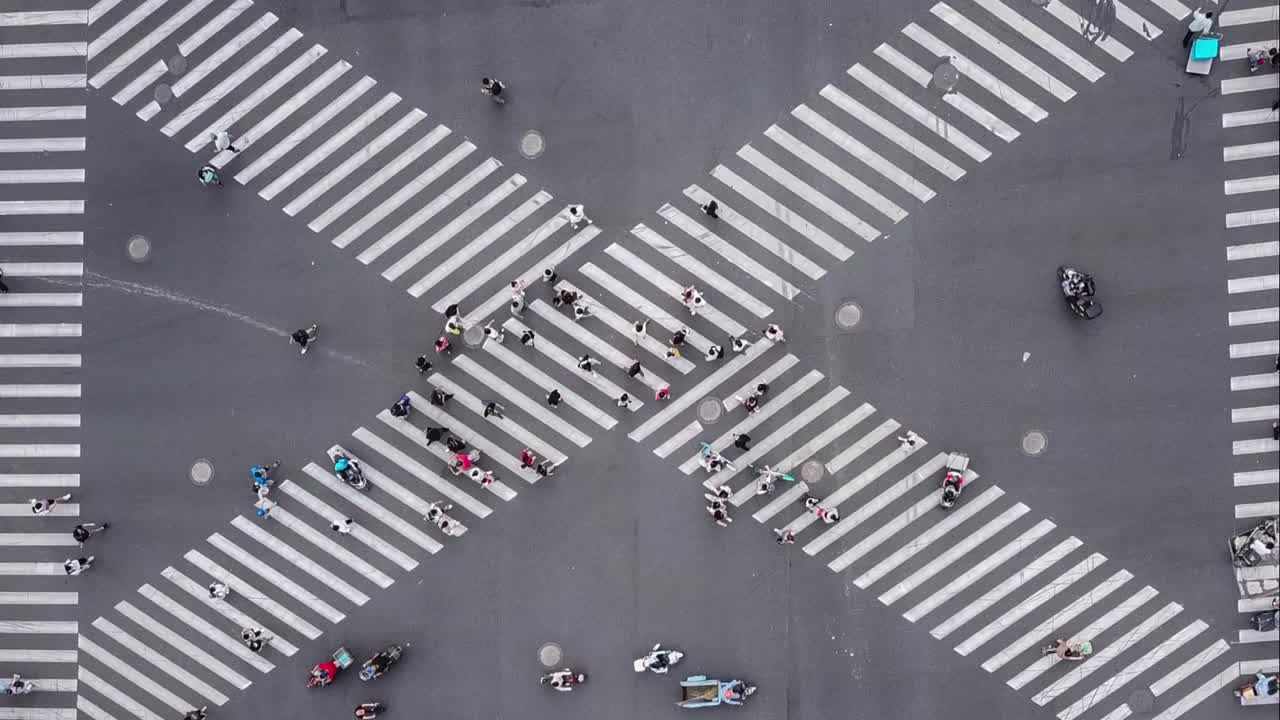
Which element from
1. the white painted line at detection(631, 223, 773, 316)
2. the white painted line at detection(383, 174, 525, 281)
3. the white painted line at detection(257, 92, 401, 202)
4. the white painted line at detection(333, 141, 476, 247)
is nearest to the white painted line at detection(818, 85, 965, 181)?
the white painted line at detection(631, 223, 773, 316)

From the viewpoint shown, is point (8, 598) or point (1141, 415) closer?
point (1141, 415)

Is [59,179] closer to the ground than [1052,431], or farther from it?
farther from it

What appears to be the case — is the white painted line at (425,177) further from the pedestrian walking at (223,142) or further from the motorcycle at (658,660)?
the motorcycle at (658,660)

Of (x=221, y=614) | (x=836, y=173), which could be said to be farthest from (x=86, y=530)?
(x=836, y=173)

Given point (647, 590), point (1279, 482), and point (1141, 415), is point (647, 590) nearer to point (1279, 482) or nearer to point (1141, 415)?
point (1141, 415)

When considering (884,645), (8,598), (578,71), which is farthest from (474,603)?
(578,71)

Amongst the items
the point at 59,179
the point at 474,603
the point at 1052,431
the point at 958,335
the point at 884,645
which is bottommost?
the point at 884,645
